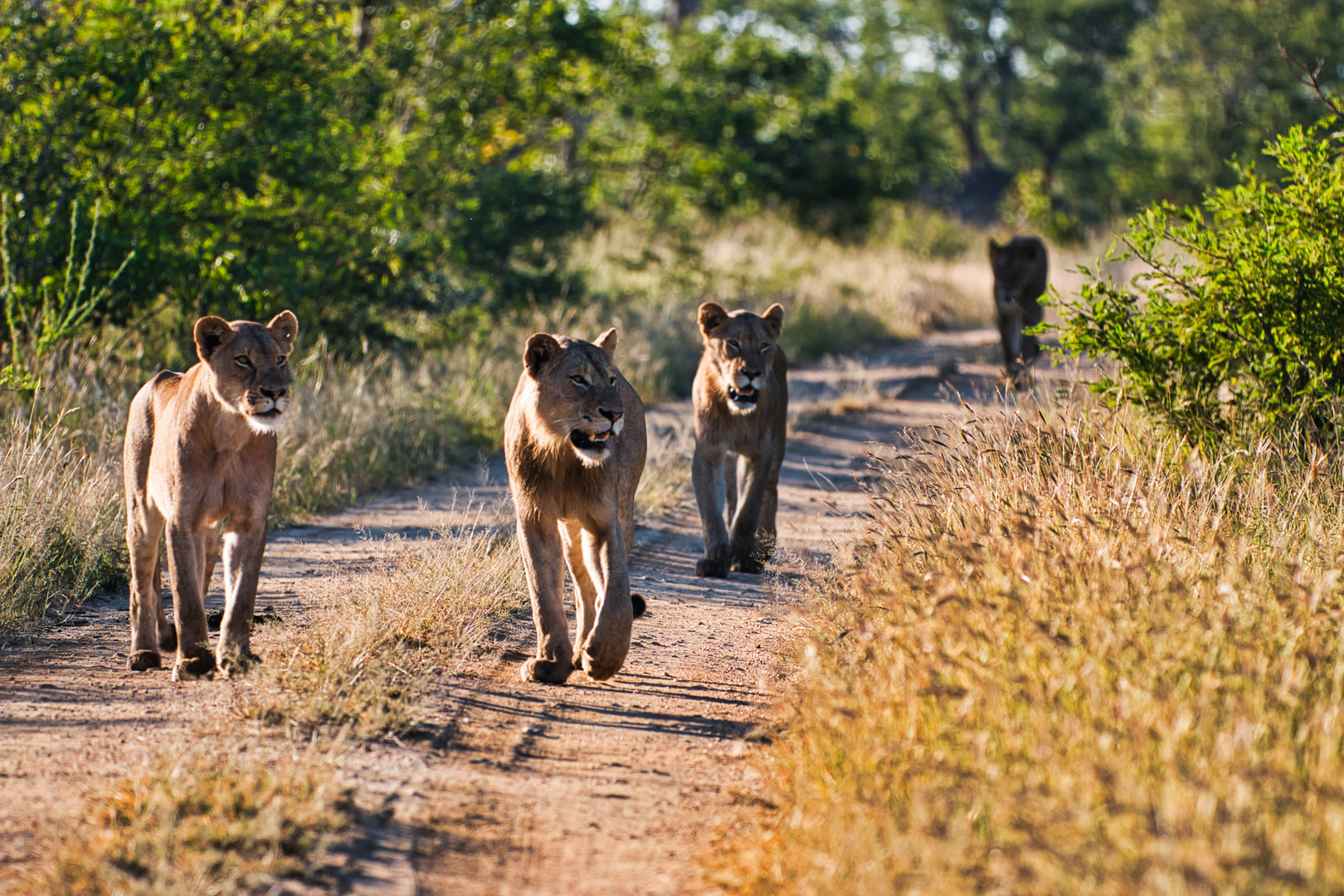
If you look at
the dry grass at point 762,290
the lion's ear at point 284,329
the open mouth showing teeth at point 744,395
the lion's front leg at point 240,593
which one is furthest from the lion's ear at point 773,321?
the dry grass at point 762,290

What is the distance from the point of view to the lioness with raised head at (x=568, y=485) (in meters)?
4.77

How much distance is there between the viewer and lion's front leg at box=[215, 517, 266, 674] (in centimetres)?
481

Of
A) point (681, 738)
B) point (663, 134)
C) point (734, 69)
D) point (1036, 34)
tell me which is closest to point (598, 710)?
point (681, 738)

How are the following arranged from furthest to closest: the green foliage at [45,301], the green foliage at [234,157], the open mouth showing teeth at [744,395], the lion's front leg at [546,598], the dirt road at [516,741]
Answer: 1. the green foliage at [234,157]
2. the green foliage at [45,301]
3. the open mouth showing teeth at [744,395]
4. the lion's front leg at [546,598]
5. the dirt road at [516,741]

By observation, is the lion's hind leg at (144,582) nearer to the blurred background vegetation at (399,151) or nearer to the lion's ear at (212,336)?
the lion's ear at (212,336)

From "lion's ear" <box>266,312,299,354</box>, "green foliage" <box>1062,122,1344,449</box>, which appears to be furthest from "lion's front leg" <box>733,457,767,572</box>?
"lion's ear" <box>266,312,299,354</box>

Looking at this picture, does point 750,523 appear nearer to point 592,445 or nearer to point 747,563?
point 747,563

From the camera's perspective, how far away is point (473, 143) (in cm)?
1469

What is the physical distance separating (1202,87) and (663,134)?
2127 cm

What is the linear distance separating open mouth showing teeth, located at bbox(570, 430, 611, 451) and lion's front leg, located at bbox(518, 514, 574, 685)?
15.7 inches

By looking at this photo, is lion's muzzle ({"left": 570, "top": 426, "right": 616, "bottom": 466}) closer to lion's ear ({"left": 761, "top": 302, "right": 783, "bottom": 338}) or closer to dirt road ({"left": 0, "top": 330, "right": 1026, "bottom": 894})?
dirt road ({"left": 0, "top": 330, "right": 1026, "bottom": 894})

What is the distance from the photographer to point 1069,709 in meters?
3.55

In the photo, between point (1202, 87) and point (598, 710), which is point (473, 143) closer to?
point (598, 710)

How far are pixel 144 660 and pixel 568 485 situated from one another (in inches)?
72.5
